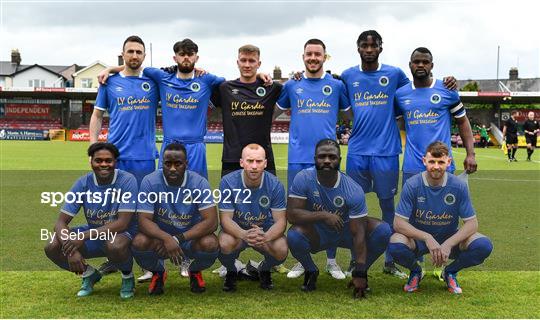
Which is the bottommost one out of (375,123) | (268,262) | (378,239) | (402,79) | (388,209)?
(268,262)

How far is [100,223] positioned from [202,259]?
88 centimetres

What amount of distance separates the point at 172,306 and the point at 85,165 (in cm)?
1383

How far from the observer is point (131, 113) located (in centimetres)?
532

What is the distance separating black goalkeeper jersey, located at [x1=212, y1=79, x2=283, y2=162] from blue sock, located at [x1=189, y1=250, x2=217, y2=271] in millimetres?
1041

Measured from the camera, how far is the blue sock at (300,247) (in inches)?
185

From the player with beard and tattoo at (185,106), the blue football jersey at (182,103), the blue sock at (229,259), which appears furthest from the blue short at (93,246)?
the blue football jersey at (182,103)

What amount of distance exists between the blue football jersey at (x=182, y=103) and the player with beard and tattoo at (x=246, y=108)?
0.69 feet

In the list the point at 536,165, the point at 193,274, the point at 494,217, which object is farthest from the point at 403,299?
the point at 536,165

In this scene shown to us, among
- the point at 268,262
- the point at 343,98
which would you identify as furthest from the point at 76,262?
the point at 343,98

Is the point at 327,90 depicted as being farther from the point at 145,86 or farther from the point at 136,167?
the point at 136,167

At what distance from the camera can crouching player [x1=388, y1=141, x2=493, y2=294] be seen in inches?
179

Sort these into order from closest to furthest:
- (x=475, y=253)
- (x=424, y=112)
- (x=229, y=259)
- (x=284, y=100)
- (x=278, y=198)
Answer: (x=475, y=253), (x=278, y=198), (x=229, y=259), (x=424, y=112), (x=284, y=100)

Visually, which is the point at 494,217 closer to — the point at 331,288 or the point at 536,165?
the point at 331,288

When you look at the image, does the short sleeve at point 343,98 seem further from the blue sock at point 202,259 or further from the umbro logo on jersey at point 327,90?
the blue sock at point 202,259
